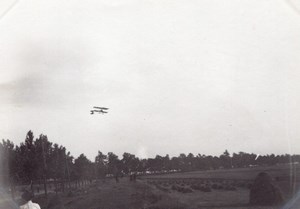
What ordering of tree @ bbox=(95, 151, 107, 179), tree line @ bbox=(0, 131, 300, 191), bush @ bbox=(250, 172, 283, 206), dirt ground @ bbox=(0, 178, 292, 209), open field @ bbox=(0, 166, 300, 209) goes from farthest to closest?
1. tree @ bbox=(95, 151, 107, 179)
2. tree line @ bbox=(0, 131, 300, 191)
3. open field @ bbox=(0, 166, 300, 209)
4. dirt ground @ bbox=(0, 178, 292, 209)
5. bush @ bbox=(250, 172, 283, 206)


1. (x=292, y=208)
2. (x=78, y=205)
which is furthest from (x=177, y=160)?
(x=292, y=208)

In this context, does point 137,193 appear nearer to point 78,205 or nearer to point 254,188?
point 78,205

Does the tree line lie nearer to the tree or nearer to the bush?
the tree

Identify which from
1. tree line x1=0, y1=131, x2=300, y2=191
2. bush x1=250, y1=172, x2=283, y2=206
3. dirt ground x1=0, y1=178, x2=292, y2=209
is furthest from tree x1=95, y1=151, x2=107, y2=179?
bush x1=250, y1=172, x2=283, y2=206

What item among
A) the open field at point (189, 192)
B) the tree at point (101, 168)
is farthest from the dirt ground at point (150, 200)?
Result: the tree at point (101, 168)

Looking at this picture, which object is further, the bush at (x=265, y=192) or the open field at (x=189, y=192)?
the open field at (x=189, y=192)

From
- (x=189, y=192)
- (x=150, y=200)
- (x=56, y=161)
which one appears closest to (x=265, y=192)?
(x=189, y=192)

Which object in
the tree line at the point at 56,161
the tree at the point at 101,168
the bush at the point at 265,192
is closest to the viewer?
the bush at the point at 265,192

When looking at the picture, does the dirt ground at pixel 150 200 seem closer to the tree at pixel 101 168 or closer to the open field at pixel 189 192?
the open field at pixel 189 192

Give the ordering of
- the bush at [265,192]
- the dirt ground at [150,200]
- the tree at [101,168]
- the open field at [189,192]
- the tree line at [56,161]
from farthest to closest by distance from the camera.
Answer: the tree at [101,168], the tree line at [56,161], the open field at [189,192], the dirt ground at [150,200], the bush at [265,192]
